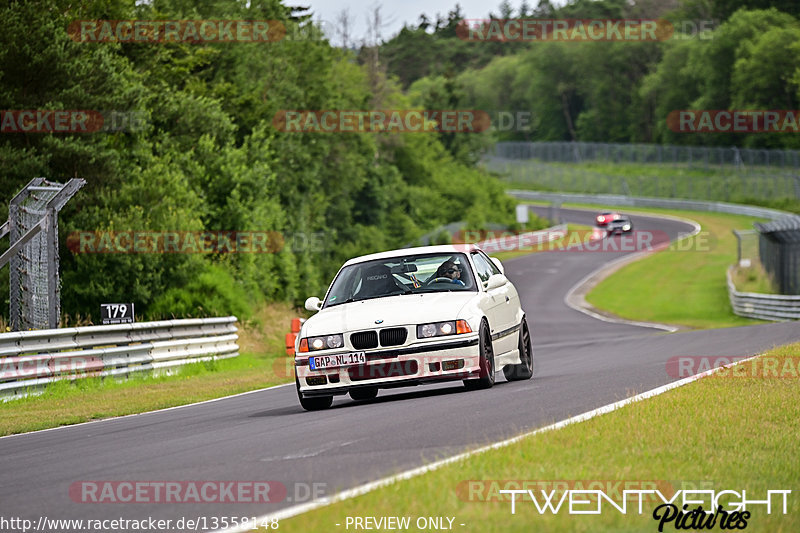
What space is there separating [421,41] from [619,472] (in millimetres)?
168426

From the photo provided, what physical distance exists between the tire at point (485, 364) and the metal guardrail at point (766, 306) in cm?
2585

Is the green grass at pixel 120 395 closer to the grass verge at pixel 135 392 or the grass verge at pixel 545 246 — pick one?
the grass verge at pixel 135 392

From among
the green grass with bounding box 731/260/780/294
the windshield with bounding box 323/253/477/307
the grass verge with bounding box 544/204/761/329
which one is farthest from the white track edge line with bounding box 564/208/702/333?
the windshield with bounding box 323/253/477/307

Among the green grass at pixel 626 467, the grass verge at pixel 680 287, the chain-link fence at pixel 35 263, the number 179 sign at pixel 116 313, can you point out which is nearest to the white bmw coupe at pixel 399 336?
the green grass at pixel 626 467

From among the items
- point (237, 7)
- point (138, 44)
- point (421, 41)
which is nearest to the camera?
point (138, 44)

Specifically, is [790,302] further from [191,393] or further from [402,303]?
[402,303]

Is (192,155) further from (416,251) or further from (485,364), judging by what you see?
(485,364)

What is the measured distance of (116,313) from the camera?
19875 millimetres

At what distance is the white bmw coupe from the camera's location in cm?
1188

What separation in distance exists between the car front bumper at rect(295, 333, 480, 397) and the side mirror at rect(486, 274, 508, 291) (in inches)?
49.4

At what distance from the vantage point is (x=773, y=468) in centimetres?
703

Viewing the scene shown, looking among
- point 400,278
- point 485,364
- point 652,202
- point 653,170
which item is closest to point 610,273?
point 652,202

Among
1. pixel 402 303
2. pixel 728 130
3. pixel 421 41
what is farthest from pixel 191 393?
pixel 421 41

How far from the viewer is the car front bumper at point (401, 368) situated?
11.9 metres
